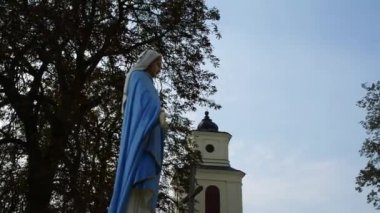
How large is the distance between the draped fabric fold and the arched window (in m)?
36.6

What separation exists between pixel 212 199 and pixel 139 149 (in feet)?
122

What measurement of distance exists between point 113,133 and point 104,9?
10.9 ft

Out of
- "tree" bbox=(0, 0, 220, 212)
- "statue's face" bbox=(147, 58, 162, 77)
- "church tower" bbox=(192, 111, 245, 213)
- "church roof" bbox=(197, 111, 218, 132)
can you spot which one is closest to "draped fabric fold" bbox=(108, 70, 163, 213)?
"statue's face" bbox=(147, 58, 162, 77)

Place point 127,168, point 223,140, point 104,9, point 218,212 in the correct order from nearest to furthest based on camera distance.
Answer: point 127,168 < point 104,9 < point 218,212 < point 223,140

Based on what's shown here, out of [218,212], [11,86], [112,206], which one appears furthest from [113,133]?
[218,212]

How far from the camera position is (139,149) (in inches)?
203

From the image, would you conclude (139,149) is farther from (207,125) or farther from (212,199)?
(207,125)

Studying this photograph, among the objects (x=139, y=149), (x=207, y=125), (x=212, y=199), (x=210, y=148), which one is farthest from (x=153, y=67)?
(x=207, y=125)

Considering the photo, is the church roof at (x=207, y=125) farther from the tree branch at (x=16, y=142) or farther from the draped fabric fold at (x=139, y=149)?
the draped fabric fold at (x=139, y=149)

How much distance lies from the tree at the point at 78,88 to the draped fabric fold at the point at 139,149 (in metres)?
7.52

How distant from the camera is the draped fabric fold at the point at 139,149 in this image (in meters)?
5.11

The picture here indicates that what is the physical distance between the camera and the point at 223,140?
44.8 metres

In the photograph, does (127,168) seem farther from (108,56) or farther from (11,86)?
(108,56)

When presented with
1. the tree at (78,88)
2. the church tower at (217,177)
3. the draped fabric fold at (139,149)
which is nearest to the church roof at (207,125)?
the church tower at (217,177)
